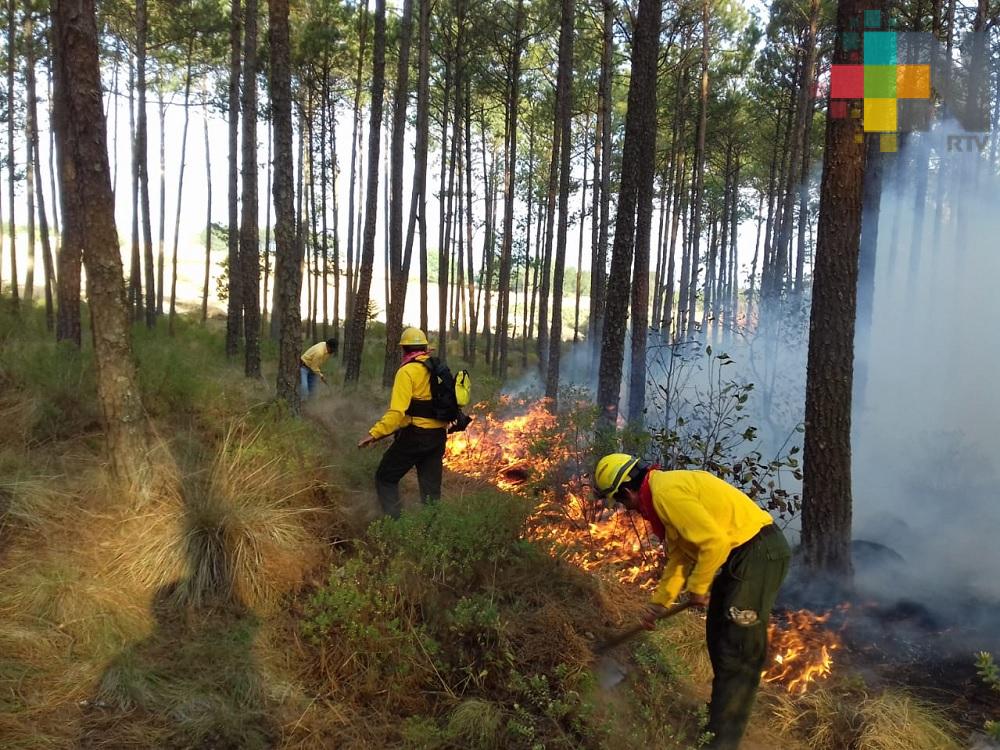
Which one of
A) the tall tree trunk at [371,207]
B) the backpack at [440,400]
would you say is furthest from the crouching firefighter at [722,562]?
the tall tree trunk at [371,207]

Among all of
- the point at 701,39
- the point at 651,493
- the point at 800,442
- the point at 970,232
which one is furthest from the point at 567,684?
the point at 701,39

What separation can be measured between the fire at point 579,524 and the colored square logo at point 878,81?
15.9 feet

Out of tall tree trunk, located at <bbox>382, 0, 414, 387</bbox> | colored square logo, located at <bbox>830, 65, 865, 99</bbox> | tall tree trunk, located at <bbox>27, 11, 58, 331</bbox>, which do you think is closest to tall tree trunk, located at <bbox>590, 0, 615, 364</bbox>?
tall tree trunk, located at <bbox>382, 0, 414, 387</bbox>

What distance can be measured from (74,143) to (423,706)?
4.46m

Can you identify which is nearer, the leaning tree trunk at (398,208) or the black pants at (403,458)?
the black pants at (403,458)

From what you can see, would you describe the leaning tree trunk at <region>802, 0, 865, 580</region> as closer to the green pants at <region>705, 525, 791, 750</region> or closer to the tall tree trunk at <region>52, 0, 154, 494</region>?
the green pants at <region>705, 525, 791, 750</region>

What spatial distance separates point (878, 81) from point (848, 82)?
3.05 m

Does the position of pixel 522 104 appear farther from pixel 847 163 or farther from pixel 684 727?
pixel 684 727

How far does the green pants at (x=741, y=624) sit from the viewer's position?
11.1 ft

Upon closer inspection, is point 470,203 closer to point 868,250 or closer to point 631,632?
point 868,250

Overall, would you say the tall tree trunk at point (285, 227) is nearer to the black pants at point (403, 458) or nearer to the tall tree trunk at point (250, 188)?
the black pants at point (403, 458)

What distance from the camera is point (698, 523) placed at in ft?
10.7

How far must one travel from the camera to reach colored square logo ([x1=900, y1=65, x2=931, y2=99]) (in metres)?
13.8

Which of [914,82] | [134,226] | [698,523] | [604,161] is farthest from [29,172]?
[914,82]
